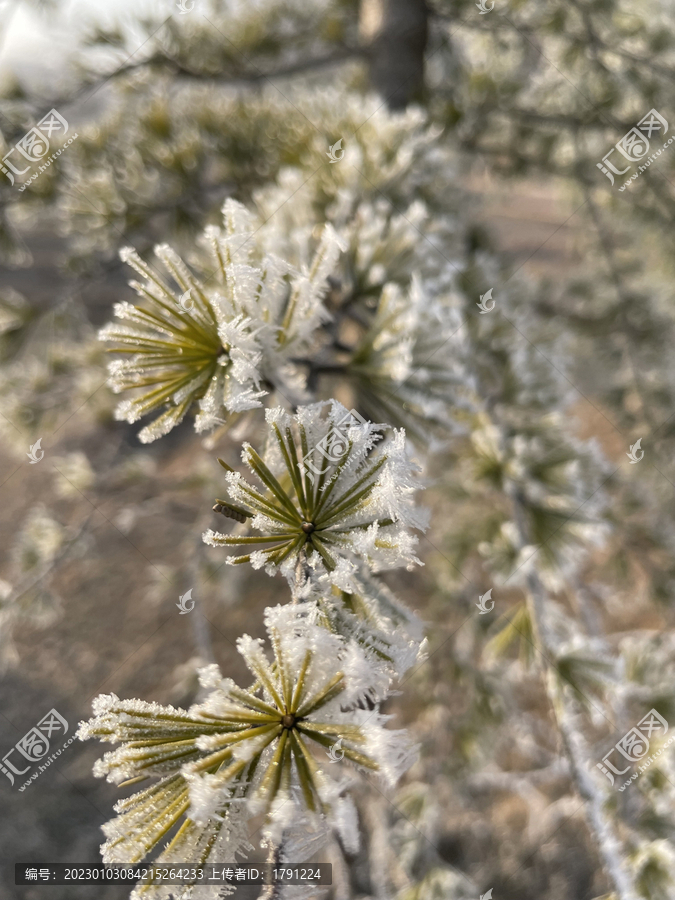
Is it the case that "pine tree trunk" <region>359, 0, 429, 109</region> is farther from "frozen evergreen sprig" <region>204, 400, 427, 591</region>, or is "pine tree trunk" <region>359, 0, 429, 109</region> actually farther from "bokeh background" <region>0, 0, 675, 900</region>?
"frozen evergreen sprig" <region>204, 400, 427, 591</region>

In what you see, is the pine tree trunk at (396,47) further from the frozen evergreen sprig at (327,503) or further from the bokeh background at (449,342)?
the frozen evergreen sprig at (327,503)

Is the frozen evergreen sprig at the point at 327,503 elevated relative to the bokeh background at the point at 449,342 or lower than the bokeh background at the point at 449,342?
lower

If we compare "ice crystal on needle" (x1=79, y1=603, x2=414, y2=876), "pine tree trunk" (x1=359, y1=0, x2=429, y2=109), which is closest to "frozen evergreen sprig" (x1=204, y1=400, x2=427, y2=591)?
"ice crystal on needle" (x1=79, y1=603, x2=414, y2=876)

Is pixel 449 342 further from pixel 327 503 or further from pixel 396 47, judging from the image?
pixel 396 47

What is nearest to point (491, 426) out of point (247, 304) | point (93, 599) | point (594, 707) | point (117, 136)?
point (594, 707)

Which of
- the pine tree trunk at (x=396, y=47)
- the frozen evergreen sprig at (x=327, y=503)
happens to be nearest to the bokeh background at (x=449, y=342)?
the pine tree trunk at (x=396, y=47)

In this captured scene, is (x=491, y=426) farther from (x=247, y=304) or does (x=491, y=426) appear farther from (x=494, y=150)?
(x=494, y=150)

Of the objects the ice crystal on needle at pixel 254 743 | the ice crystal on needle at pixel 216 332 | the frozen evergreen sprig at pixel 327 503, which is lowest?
the ice crystal on needle at pixel 254 743
